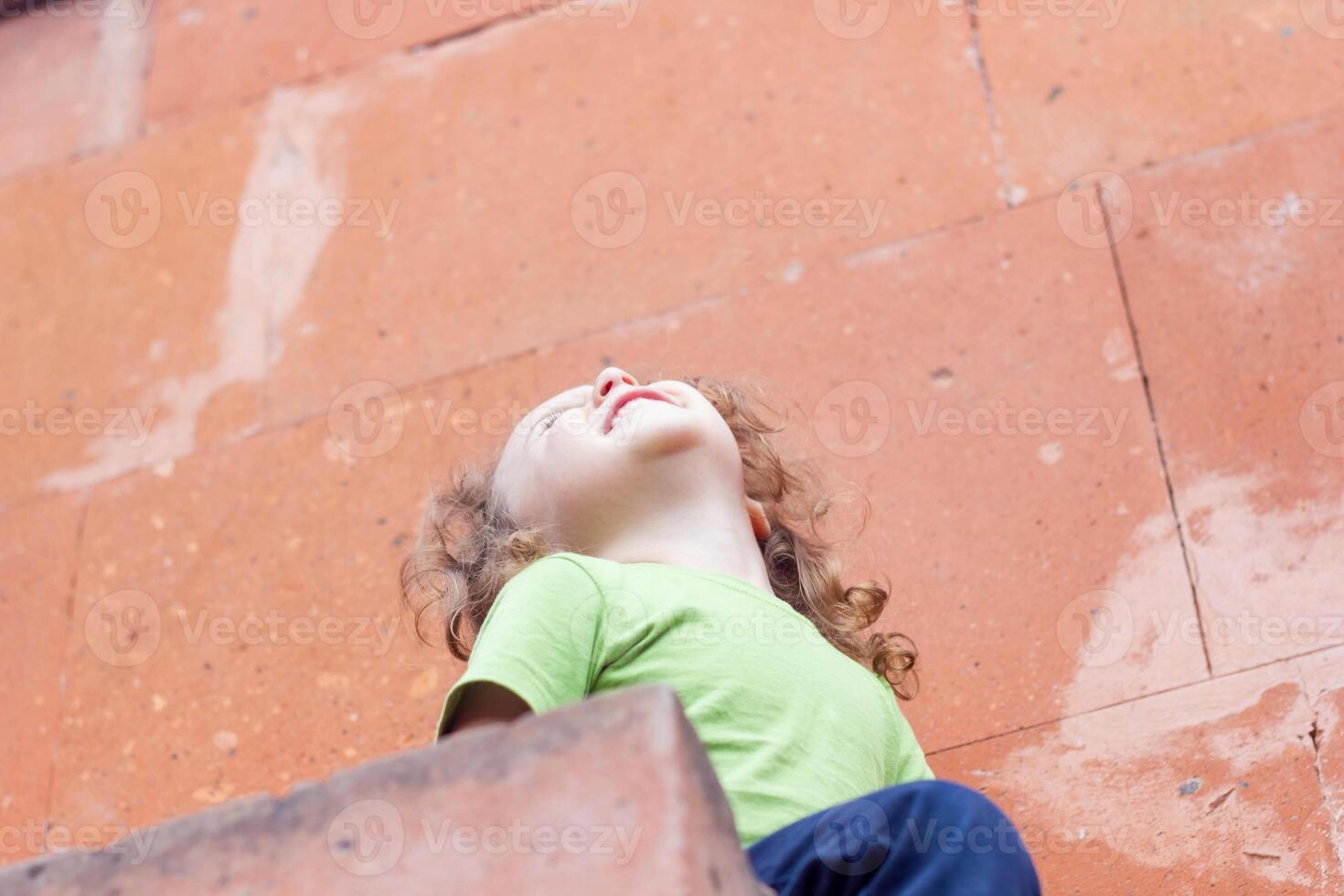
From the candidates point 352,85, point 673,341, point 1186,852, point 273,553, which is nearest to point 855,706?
point 1186,852

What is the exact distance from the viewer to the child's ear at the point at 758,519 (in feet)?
6.91

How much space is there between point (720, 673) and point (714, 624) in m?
0.09

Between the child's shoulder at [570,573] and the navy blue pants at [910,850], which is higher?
the child's shoulder at [570,573]

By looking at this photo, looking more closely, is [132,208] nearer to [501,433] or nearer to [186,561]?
[186,561]

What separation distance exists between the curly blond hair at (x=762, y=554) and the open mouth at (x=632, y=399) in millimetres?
184

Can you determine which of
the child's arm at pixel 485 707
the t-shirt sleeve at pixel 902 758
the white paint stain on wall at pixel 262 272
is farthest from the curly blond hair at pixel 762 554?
the white paint stain on wall at pixel 262 272

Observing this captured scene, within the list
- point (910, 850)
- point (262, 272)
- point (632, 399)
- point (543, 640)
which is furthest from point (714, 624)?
point (262, 272)

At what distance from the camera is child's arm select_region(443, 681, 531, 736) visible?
4.71 feet

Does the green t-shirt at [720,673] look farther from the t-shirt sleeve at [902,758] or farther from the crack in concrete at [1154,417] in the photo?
the crack in concrete at [1154,417]

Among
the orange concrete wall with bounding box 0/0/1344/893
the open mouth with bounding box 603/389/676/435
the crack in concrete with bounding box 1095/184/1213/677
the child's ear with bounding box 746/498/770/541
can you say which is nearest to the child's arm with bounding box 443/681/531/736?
the open mouth with bounding box 603/389/676/435

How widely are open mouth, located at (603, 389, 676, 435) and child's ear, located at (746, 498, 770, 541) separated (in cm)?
27

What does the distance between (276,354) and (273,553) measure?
466mm

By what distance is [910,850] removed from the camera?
4.07 feet

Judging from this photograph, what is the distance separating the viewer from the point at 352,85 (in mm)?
3234
